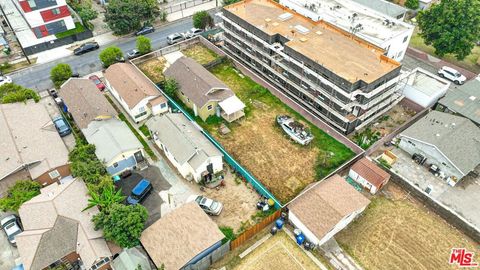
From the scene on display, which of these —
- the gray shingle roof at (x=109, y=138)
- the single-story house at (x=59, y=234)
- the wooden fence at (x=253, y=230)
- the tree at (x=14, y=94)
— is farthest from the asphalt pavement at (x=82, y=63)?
the wooden fence at (x=253, y=230)

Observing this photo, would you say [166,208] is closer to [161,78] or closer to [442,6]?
[161,78]

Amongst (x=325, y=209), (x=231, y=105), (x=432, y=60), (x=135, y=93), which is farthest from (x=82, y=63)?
(x=432, y=60)

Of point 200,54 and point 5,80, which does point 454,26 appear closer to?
point 200,54

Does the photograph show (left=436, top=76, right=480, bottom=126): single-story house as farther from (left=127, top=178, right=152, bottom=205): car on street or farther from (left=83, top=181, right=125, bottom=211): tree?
(left=83, top=181, right=125, bottom=211): tree

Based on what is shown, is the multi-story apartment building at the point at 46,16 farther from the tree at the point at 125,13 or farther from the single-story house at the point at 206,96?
the single-story house at the point at 206,96

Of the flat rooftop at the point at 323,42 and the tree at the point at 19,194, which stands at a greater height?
the flat rooftop at the point at 323,42

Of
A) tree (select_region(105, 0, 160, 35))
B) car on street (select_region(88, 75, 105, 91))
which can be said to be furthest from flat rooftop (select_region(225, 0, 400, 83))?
car on street (select_region(88, 75, 105, 91))
